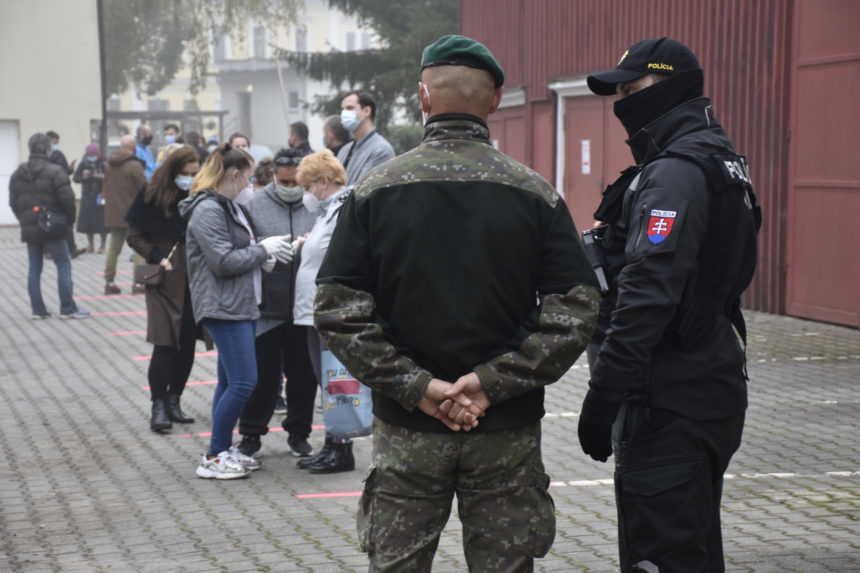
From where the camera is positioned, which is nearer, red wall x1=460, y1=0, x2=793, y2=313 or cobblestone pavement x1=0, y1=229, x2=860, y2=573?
cobblestone pavement x1=0, y1=229, x2=860, y2=573

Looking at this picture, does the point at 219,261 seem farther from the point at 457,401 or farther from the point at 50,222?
the point at 50,222

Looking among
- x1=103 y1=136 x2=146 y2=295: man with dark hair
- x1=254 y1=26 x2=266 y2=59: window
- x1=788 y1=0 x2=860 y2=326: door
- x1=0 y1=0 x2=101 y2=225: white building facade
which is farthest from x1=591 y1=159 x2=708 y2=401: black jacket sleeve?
x1=254 y1=26 x2=266 y2=59: window

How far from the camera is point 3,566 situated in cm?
555

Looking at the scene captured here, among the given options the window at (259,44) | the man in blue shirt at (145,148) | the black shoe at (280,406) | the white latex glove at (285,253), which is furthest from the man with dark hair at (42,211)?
the window at (259,44)

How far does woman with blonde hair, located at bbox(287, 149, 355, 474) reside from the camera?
691cm

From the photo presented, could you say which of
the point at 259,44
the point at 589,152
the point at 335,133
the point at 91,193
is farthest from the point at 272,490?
the point at 259,44

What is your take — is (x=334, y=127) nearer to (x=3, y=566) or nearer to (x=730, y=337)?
(x=3, y=566)

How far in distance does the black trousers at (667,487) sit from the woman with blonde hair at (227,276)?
3596mm

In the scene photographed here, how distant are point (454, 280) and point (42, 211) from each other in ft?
36.6

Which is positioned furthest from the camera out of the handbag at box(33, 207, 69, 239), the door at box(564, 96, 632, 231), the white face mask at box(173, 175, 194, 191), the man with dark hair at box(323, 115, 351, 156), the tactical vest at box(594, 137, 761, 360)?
the door at box(564, 96, 632, 231)

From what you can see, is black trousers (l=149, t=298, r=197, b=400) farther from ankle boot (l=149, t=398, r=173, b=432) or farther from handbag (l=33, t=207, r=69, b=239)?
handbag (l=33, t=207, r=69, b=239)

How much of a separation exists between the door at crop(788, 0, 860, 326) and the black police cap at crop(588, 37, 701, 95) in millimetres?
9308

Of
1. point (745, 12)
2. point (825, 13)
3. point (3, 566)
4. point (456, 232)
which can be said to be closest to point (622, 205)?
point (456, 232)

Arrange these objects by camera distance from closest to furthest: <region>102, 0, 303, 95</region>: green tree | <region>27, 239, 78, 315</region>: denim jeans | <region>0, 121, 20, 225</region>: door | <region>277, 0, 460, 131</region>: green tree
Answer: <region>27, 239, 78, 315</region>: denim jeans → <region>0, 121, 20, 225</region>: door → <region>277, 0, 460, 131</region>: green tree → <region>102, 0, 303, 95</region>: green tree
